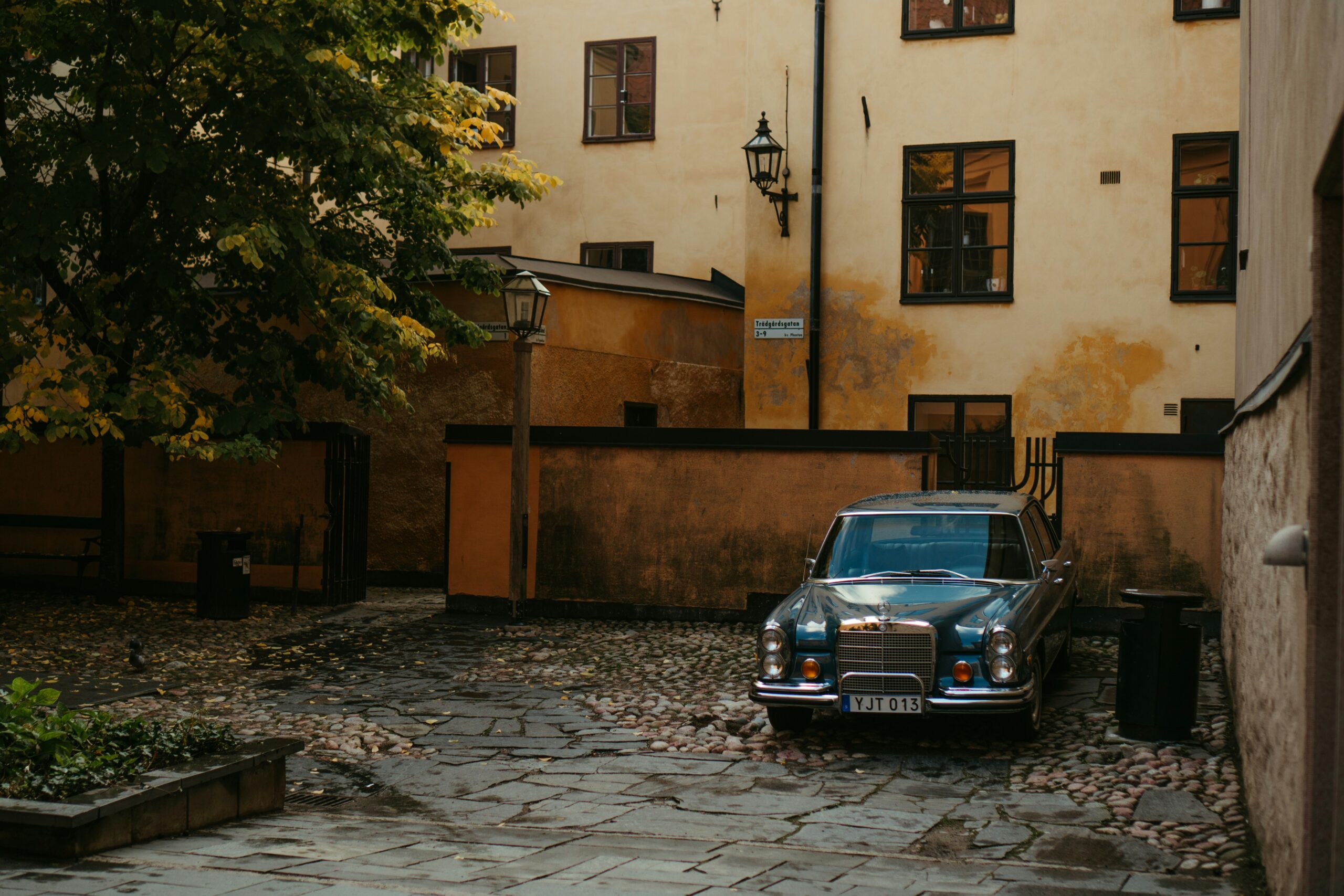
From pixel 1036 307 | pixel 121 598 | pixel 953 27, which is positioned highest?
pixel 953 27

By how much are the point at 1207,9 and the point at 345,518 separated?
13.1 meters

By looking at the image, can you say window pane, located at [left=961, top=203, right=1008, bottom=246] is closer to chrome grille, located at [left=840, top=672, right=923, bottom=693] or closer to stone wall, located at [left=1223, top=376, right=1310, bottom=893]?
stone wall, located at [left=1223, top=376, right=1310, bottom=893]

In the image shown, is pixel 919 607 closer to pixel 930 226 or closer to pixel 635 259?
pixel 930 226

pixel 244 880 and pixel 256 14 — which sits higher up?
pixel 256 14

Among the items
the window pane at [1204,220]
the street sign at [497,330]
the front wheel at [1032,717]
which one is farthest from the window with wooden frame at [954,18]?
the front wheel at [1032,717]

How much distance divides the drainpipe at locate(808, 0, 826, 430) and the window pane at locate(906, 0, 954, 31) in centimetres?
126

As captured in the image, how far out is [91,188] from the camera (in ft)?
44.5

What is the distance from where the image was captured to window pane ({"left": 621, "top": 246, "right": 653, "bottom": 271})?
2245 centimetres

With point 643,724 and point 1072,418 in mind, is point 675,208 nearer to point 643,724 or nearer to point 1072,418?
point 1072,418

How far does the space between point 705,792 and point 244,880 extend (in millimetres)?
3015

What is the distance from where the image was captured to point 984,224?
18.1m

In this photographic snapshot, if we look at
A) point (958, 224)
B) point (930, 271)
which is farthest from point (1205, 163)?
point (930, 271)

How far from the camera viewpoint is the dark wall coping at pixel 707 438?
13.9 metres

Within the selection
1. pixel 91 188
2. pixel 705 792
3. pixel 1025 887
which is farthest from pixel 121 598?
→ pixel 1025 887
